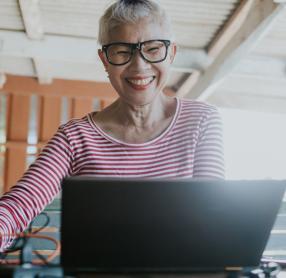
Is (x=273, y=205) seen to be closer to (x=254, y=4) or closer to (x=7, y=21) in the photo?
(x=254, y=4)

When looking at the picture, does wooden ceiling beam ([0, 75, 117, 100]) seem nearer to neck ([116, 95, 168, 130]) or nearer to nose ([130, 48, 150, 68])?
neck ([116, 95, 168, 130])

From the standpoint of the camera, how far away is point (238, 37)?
405 centimetres

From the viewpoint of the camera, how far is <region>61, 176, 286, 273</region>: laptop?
0.54 meters

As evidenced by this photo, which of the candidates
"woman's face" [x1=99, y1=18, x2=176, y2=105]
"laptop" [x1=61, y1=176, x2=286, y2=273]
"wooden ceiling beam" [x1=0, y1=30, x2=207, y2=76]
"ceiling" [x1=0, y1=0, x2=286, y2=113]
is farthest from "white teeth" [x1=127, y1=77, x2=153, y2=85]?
"wooden ceiling beam" [x1=0, y1=30, x2=207, y2=76]

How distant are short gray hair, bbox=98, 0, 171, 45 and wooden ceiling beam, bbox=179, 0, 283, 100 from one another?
8.56 ft

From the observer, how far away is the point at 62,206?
1.76 feet

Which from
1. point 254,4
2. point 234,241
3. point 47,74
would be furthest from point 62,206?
point 47,74

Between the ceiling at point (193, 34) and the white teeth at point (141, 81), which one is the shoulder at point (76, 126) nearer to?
the white teeth at point (141, 81)

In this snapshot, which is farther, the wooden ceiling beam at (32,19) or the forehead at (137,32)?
the wooden ceiling beam at (32,19)

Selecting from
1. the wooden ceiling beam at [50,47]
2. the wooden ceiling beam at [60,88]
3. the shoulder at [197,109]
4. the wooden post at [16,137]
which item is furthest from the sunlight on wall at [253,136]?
the shoulder at [197,109]

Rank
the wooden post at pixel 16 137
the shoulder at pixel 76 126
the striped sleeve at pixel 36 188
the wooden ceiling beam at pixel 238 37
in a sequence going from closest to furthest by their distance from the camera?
the striped sleeve at pixel 36 188
the shoulder at pixel 76 126
the wooden ceiling beam at pixel 238 37
the wooden post at pixel 16 137

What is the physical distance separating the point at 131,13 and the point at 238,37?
10.7 feet

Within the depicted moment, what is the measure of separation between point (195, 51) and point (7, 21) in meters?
1.91

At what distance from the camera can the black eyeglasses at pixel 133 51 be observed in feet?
3.10
